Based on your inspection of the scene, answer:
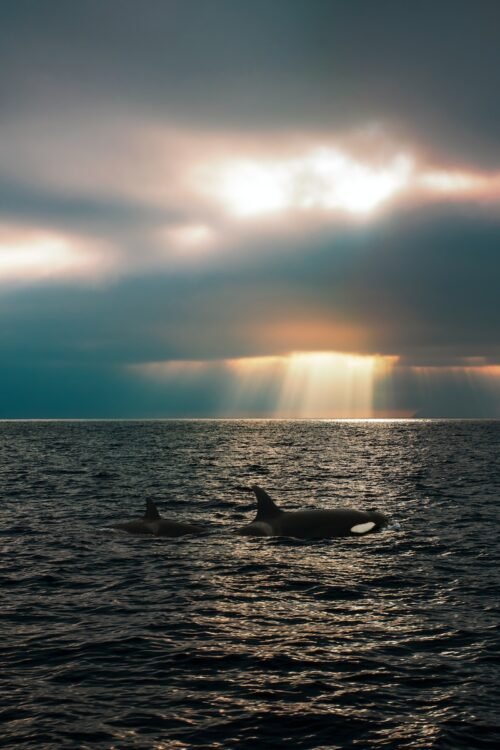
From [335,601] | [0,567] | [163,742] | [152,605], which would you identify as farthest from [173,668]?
A: [0,567]

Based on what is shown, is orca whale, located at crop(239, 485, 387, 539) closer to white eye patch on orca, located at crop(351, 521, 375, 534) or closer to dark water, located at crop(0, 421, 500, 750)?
white eye patch on orca, located at crop(351, 521, 375, 534)

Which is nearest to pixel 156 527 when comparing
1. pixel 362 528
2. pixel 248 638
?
pixel 362 528

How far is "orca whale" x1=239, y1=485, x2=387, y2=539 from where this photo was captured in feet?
78.8

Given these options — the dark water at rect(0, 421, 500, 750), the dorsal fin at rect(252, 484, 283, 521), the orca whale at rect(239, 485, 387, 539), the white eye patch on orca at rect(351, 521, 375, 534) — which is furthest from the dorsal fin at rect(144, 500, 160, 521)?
the white eye patch on orca at rect(351, 521, 375, 534)

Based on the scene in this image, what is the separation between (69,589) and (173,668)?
665 centimetres

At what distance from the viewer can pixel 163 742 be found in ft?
29.2

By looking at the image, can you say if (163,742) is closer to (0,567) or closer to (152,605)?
(152,605)

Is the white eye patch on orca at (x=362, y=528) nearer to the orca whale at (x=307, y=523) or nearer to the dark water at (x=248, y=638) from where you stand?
the orca whale at (x=307, y=523)

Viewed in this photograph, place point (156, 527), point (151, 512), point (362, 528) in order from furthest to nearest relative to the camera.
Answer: point (151, 512) → point (156, 527) → point (362, 528)

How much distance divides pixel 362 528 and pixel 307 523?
7.03 ft

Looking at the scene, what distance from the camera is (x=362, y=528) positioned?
81.4ft

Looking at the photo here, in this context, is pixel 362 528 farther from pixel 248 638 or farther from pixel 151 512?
pixel 248 638

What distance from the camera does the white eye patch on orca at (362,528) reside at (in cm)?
2459

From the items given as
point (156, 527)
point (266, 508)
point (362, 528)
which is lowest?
point (156, 527)
